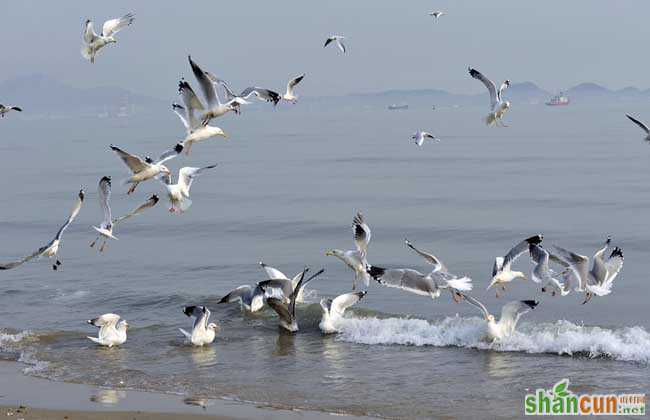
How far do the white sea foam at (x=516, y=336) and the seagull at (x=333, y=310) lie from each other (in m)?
0.18

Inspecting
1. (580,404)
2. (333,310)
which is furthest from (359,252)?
(580,404)

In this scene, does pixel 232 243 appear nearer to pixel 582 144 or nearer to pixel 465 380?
pixel 465 380

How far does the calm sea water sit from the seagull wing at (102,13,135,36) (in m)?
6.45

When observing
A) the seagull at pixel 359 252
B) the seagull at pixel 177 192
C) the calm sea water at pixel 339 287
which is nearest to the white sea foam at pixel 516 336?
the calm sea water at pixel 339 287

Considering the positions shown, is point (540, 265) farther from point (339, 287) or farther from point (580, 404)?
point (339, 287)

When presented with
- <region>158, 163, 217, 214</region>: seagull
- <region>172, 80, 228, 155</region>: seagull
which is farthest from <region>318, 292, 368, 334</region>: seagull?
<region>172, 80, 228, 155</region>: seagull

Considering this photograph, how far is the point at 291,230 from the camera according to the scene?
36.2m

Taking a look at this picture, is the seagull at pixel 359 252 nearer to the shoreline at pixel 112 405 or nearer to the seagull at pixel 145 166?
the seagull at pixel 145 166

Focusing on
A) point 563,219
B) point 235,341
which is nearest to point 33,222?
point 563,219

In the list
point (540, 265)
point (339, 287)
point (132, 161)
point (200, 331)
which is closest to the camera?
point (132, 161)

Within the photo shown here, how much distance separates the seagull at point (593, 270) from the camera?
56.8ft

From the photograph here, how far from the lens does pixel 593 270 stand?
17.8 meters

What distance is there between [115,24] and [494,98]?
9096 mm

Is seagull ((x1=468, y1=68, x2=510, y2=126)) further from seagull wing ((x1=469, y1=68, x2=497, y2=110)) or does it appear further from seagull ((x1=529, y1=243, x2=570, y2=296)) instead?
seagull ((x1=529, y1=243, x2=570, y2=296))
